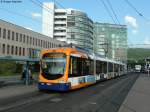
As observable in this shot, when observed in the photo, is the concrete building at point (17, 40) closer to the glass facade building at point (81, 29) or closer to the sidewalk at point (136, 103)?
the glass facade building at point (81, 29)

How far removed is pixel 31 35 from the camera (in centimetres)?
9881

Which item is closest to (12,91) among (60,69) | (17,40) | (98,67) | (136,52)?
(60,69)

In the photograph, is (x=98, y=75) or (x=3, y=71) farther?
(x=3, y=71)

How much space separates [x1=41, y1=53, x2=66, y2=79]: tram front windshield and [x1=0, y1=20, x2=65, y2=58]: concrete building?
5065 cm

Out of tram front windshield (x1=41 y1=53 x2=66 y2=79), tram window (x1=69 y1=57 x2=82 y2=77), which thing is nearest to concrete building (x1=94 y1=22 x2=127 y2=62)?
tram window (x1=69 y1=57 x2=82 y2=77)

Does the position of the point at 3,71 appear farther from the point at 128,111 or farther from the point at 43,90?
the point at 128,111

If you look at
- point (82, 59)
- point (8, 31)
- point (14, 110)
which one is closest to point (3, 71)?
point (82, 59)

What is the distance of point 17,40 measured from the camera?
90000 mm

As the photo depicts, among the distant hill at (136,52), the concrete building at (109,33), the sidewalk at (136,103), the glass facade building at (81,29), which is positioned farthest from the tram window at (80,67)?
the glass facade building at (81,29)

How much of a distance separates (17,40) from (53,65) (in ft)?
223

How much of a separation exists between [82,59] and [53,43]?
90002mm

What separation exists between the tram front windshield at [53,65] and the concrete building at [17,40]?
50654 mm

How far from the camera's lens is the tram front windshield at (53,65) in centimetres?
2311

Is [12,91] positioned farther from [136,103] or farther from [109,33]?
[109,33]
